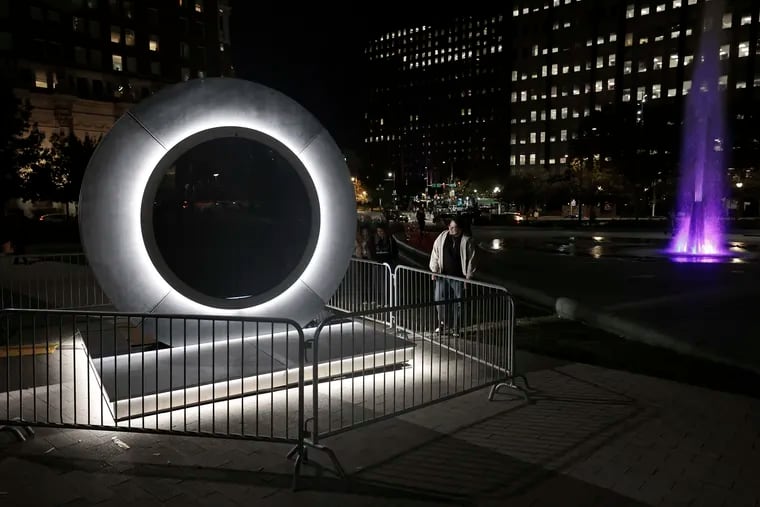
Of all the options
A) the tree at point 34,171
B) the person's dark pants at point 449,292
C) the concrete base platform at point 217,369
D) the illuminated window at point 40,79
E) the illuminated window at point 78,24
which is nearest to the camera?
the concrete base platform at point 217,369

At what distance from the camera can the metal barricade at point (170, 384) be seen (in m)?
5.22

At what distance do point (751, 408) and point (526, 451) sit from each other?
2.85 metres

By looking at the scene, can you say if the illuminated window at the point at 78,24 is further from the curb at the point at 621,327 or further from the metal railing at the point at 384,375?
the metal railing at the point at 384,375

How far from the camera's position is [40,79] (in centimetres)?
6731

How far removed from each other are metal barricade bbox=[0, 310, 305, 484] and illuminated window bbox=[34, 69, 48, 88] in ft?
233

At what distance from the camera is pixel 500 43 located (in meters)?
184

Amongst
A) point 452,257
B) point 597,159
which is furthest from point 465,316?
point 597,159

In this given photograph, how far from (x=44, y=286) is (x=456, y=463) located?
1302 cm

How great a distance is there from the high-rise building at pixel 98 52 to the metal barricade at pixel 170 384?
2613 inches

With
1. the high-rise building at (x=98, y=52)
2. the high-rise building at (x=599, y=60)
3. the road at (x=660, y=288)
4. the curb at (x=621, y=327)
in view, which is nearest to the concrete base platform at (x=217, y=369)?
the curb at (x=621, y=327)

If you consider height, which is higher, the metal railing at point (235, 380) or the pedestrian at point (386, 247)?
the pedestrian at point (386, 247)

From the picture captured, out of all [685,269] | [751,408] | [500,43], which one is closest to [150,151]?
[751,408]

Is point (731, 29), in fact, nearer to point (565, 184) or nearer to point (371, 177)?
point (565, 184)

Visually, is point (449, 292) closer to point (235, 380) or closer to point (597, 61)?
point (235, 380)
